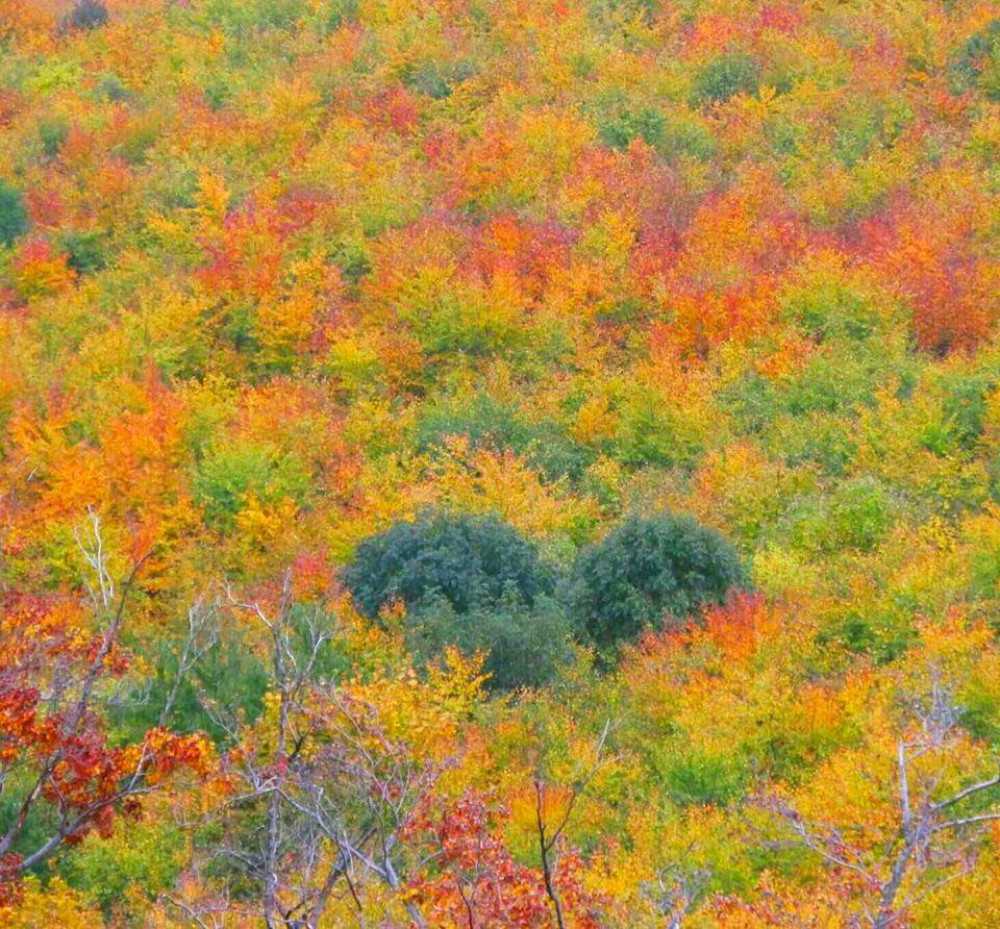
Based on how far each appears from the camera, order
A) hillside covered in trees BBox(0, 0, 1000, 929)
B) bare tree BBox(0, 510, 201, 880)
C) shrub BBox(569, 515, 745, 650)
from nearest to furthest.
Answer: bare tree BBox(0, 510, 201, 880) → hillside covered in trees BBox(0, 0, 1000, 929) → shrub BBox(569, 515, 745, 650)

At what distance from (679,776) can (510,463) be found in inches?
610

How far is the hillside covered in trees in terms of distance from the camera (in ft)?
49.4

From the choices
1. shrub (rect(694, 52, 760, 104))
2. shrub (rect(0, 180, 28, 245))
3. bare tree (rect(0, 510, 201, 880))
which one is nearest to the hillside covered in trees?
bare tree (rect(0, 510, 201, 880))

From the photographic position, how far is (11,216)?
5688cm

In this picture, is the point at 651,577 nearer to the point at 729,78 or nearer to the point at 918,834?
the point at 918,834

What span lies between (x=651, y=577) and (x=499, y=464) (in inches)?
361

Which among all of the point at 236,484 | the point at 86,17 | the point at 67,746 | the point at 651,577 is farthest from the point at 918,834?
the point at 86,17

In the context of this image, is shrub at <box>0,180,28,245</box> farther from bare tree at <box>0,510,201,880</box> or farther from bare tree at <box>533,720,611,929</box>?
bare tree at <box>0,510,201,880</box>

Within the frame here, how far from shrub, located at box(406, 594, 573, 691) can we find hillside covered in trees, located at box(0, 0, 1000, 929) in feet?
0.34

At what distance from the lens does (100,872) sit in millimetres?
22516

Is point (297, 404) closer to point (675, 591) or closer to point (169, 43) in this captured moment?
point (675, 591)

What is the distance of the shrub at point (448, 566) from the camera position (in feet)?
99.3

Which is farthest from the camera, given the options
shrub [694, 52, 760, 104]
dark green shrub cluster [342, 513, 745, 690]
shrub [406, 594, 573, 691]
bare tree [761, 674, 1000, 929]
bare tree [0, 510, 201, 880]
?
shrub [694, 52, 760, 104]

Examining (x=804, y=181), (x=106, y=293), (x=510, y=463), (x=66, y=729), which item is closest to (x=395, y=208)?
(x=106, y=293)
